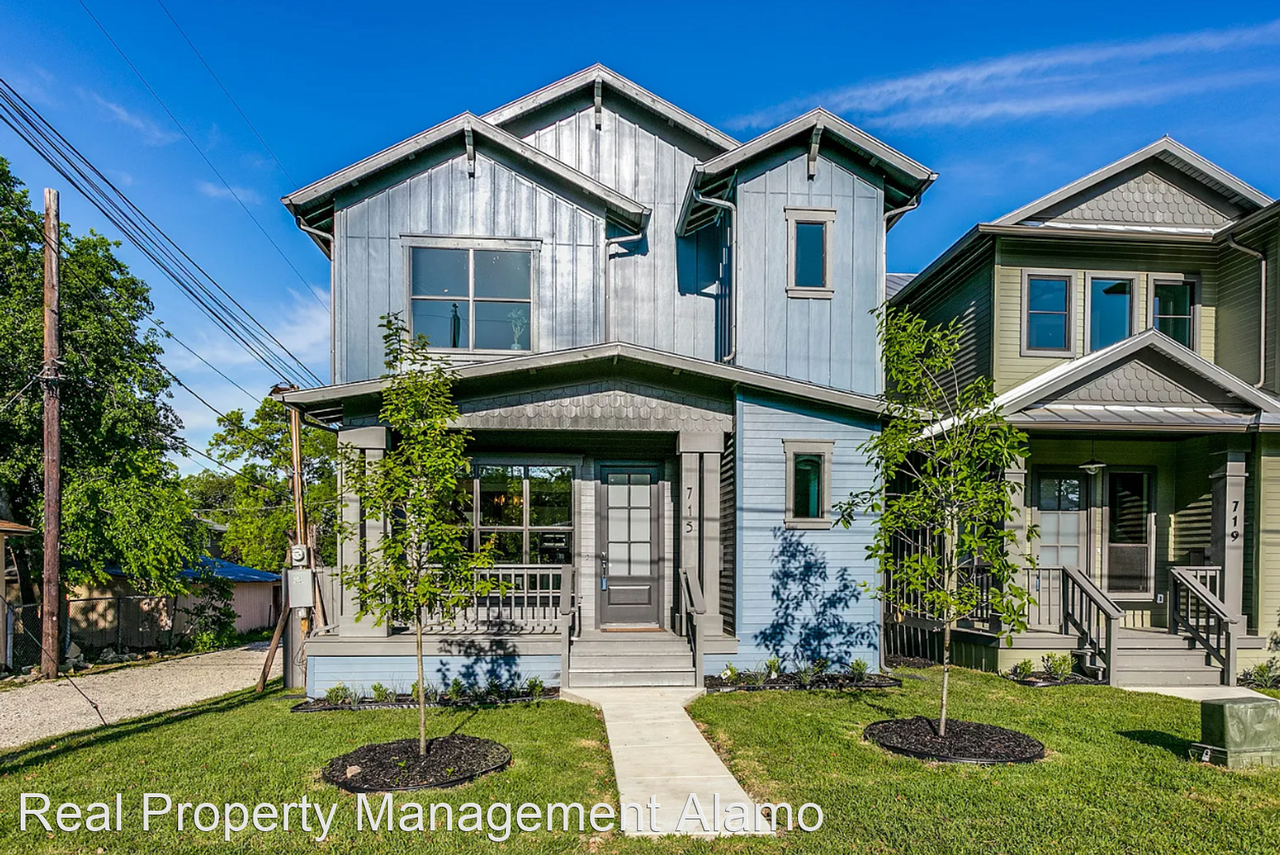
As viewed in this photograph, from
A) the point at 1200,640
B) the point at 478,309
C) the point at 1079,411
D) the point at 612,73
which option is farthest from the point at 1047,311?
the point at 478,309

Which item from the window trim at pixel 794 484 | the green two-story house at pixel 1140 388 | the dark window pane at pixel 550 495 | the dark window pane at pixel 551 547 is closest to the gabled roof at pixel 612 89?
the green two-story house at pixel 1140 388

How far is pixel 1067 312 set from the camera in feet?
40.1

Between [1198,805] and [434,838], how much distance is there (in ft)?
18.4

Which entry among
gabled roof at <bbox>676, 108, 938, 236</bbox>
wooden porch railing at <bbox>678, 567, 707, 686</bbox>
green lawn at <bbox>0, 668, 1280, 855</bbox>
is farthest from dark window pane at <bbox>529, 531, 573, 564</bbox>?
gabled roof at <bbox>676, 108, 938, 236</bbox>

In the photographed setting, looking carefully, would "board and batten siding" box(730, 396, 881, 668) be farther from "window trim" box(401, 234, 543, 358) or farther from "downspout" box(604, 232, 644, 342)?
"window trim" box(401, 234, 543, 358)

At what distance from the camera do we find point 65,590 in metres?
14.8

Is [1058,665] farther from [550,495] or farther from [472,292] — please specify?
[472,292]

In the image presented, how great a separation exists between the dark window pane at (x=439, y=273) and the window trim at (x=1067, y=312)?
8848mm

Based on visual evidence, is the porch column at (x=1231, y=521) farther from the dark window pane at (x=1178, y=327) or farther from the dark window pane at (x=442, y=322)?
the dark window pane at (x=442, y=322)

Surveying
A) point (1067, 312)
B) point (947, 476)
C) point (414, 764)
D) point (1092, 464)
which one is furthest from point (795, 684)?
point (1067, 312)

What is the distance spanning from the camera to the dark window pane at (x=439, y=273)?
1146cm

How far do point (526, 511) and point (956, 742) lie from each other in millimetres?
6490

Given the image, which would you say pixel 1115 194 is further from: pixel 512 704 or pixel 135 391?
pixel 135 391

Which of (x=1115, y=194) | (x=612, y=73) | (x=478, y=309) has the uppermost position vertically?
(x=612, y=73)
